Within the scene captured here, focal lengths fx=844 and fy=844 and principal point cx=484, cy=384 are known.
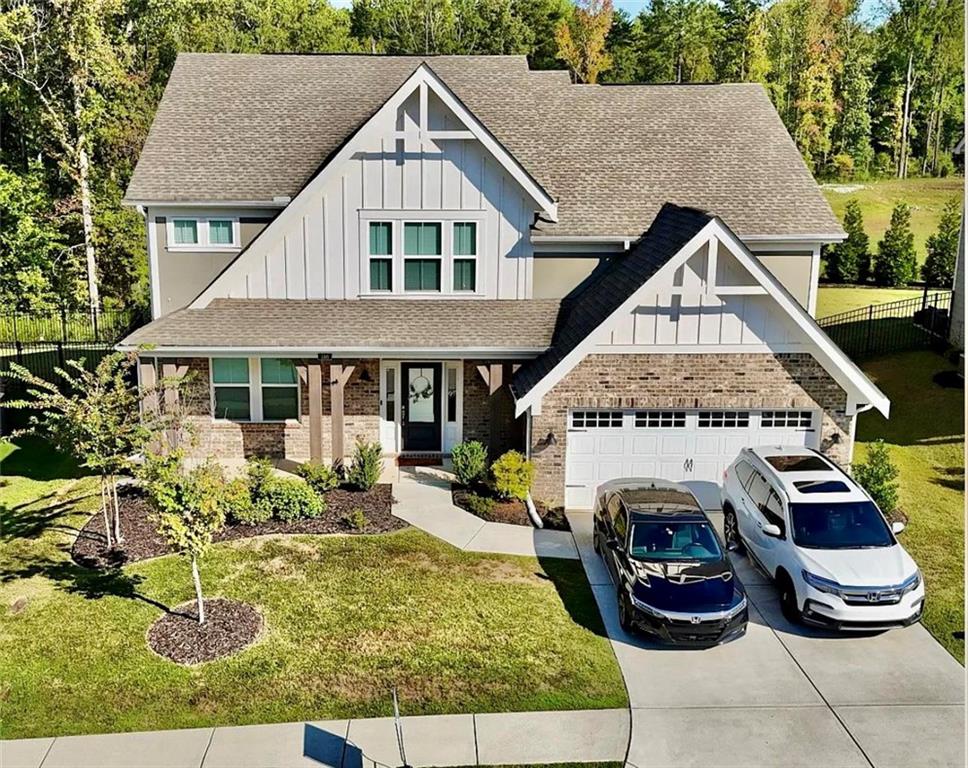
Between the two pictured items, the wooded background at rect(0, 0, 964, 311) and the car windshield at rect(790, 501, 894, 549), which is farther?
the wooded background at rect(0, 0, 964, 311)

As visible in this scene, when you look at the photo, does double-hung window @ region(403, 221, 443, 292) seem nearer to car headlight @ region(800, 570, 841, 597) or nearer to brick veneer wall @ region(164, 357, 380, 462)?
brick veneer wall @ region(164, 357, 380, 462)

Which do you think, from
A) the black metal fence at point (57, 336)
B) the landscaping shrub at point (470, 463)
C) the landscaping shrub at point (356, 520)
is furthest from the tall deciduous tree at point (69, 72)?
the landscaping shrub at point (356, 520)

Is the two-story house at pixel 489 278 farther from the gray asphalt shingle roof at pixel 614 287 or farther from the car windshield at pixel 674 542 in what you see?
the car windshield at pixel 674 542

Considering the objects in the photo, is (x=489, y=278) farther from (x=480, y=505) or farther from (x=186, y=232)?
(x=186, y=232)

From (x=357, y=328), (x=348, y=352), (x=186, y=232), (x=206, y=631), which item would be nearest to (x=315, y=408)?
(x=348, y=352)

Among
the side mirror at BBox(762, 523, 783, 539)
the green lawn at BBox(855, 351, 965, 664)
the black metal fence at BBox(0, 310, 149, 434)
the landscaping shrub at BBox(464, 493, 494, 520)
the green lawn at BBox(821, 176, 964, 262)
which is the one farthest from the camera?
the green lawn at BBox(821, 176, 964, 262)

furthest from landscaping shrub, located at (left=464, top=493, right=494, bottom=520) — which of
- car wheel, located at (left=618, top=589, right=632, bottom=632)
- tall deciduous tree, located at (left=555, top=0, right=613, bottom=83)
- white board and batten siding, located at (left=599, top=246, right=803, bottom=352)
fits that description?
tall deciduous tree, located at (left=555, top=0, right=613, bottom=83)
